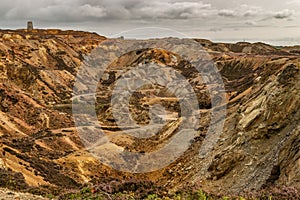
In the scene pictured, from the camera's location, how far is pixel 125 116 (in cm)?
5809

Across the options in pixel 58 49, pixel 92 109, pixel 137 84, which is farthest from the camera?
pixel 58 49

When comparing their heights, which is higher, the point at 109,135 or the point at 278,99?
the point at 278,99

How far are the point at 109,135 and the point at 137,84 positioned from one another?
167ft

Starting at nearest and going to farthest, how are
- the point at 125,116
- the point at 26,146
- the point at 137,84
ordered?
1. the point at 26,146
2. the point at 125,116
3. the point at 137,84

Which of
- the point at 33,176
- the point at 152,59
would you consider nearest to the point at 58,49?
the point at 152,59

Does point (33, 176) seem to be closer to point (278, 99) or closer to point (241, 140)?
point (241, 140)

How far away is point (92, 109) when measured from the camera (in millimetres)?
65875

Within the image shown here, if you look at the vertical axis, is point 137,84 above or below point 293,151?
below

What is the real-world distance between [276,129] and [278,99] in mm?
2506

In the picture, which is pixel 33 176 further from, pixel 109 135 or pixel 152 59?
pixel 152 59

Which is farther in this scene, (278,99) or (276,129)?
(278,99)

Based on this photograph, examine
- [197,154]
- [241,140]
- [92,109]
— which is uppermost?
[241,140]

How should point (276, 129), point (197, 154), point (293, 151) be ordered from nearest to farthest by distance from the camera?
point (293, 151) < point (276, 129) < point (197, 154)

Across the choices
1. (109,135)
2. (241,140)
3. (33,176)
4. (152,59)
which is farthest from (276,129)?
(152,59)
